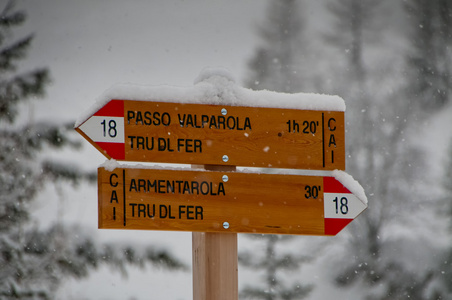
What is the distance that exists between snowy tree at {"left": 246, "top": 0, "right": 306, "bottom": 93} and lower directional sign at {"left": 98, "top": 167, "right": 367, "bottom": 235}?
43.5 ft

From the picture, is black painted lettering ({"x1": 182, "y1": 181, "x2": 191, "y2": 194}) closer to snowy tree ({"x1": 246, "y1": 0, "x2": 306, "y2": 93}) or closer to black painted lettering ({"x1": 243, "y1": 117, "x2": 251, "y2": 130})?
black painted lettering ({"x1": 243, "y1": 117, "x2": 251, "y2": 130})

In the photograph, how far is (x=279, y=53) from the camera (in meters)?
17.9

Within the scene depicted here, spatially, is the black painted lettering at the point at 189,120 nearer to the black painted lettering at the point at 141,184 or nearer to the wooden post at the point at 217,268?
the wooden post at the point at 217,268

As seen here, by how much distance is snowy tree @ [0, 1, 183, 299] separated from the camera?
40.0 ft

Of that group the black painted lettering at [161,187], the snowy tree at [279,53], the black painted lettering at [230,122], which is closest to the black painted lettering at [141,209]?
the black painted lettering at [161,187]

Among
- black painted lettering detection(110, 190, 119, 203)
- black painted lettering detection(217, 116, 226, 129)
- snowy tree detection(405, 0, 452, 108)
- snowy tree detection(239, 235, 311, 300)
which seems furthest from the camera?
snowy tree detection(405, 0, 452, 108)

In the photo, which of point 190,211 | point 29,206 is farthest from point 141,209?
point 29,206

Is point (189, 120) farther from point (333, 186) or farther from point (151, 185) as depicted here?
point (333, 186)

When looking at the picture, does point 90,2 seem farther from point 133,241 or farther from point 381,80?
point 133,241

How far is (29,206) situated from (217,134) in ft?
31.1

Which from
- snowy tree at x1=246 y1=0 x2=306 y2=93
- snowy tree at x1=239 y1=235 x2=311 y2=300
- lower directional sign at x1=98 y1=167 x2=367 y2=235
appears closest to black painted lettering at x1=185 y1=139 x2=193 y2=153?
lower directional sign at x1=98 y1=167 x2=367 y2=235

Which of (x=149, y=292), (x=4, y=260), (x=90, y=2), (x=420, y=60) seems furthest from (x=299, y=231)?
(x=90, y=2)

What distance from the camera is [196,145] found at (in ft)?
12.1

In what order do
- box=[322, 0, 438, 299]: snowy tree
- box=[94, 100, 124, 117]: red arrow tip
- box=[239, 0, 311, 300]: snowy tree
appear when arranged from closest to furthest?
box=[94, 100, 124, 117]: red arrow tip
box=[239, 0, 311, 300]: snowy tree
box=[322, 0, 438, 299]: snowy tree
